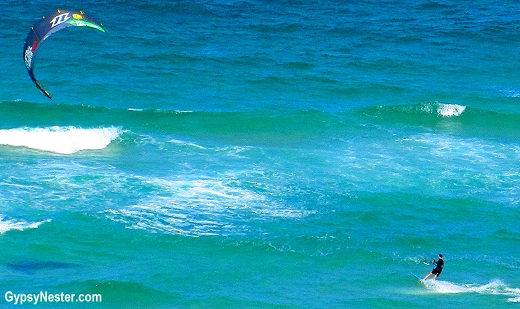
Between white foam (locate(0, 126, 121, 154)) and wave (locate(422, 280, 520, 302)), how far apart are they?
45.4 feet

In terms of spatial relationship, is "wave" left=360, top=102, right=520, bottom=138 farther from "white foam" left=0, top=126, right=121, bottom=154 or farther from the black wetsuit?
the black wetsuit

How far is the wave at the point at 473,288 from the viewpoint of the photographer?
2016cm

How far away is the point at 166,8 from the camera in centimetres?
4528

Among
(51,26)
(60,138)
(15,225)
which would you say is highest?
(60,138)

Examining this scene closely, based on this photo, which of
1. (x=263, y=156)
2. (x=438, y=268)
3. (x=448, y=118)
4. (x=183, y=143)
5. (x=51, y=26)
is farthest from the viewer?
(x=448, y=118)

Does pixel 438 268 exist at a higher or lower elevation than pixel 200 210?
lower

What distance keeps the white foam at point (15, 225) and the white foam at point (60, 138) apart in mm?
6310

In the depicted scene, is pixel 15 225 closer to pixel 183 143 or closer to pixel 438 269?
pixel 183 143

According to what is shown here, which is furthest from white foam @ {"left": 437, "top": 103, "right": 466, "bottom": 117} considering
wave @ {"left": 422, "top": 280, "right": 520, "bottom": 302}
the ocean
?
wave @ {"left": 422, "top": 280, "right": 520, "bottom": 302}

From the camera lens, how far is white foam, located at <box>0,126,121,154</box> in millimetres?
29953

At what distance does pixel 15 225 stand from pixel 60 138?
321 inches

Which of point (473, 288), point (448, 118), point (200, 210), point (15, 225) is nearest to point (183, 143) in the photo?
point (200, 210)

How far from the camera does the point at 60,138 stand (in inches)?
1215

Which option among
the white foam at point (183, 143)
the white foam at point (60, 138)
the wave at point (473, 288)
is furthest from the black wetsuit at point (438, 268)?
the white foam at point (60, 138)
